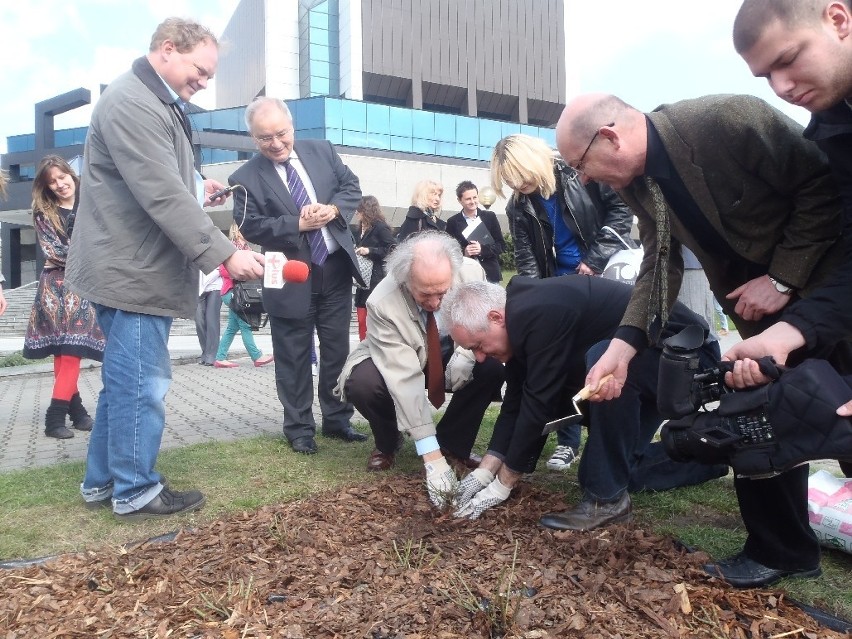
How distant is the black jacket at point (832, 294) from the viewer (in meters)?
2.10

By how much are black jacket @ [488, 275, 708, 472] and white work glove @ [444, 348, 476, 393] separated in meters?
0.61

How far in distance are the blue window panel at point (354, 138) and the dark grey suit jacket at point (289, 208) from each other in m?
28.4

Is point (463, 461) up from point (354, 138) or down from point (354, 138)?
down

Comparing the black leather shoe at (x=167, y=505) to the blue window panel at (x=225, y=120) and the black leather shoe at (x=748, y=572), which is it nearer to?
the black leather shoe at (x=748, y=572)

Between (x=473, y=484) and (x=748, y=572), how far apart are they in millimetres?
1282

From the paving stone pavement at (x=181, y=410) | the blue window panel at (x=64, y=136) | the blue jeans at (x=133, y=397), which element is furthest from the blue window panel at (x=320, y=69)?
the blue jeans at (x=133, y=397)

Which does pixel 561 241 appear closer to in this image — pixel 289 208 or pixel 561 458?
pixel 561 458

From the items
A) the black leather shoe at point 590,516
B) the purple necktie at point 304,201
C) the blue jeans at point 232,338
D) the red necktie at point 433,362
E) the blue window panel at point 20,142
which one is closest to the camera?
the black leather shoe at point 590,516

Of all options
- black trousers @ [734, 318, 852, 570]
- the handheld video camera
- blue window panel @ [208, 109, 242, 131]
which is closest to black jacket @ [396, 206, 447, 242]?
black trousers @ [734, 318, 852, 570]

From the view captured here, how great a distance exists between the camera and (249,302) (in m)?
7.60

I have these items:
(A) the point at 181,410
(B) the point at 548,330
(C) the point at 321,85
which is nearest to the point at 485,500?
(B) the point at 548,330

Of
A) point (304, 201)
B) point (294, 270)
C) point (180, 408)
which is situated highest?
point (304, 201)

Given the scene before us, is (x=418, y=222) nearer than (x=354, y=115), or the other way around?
(x=418, y=222)

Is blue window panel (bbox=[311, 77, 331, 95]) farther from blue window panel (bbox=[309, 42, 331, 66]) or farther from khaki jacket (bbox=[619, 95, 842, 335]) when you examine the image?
khaki jacket (bbox=[619, 95, 842, 335])
